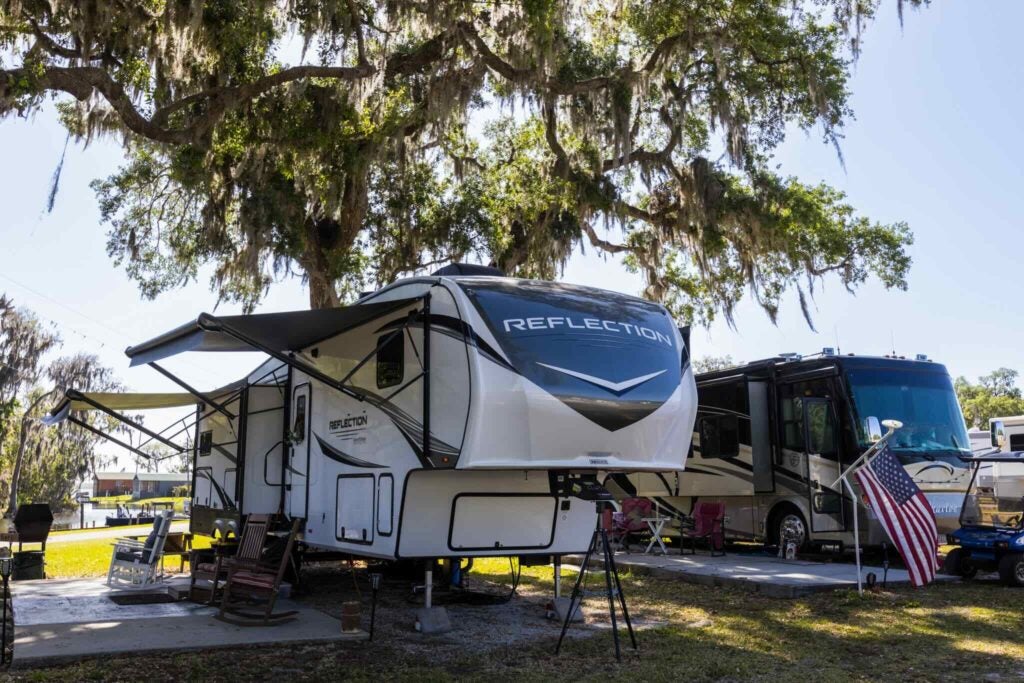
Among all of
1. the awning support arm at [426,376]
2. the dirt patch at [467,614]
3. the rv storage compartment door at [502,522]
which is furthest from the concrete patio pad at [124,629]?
the awning support arm at [426,376]

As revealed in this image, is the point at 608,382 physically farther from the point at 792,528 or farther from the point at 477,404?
the point at 792,528

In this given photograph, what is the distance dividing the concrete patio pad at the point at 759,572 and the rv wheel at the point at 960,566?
Answer: 16cm

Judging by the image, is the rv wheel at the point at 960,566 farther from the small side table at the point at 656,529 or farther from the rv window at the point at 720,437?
the small side table at the point at 656,529

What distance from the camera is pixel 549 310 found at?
24.2 ft

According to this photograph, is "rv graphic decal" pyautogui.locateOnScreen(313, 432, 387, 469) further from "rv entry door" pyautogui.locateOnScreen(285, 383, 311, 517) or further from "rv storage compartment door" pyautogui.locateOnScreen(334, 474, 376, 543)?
"rv entry door" pyautogui.locateOnScreen(285, 383, 311, 517)

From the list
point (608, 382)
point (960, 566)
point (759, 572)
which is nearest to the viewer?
point (608, 382)

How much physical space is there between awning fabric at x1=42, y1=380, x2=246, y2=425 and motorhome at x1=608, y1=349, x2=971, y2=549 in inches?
274

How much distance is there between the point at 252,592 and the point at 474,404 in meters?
2.95

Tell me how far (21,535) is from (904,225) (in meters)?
16.8

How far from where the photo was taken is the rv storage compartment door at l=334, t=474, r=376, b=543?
8.09 m

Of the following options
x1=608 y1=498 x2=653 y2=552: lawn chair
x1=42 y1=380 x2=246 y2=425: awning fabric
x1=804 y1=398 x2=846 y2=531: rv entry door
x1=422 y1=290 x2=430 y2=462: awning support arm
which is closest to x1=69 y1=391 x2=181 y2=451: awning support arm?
x1=42 y1=380 x2=246 y2=425: awning fabric

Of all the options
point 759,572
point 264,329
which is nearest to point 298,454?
point 264,329

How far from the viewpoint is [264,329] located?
801 centimetres

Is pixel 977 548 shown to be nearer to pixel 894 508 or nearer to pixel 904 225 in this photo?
pixel 894 508
